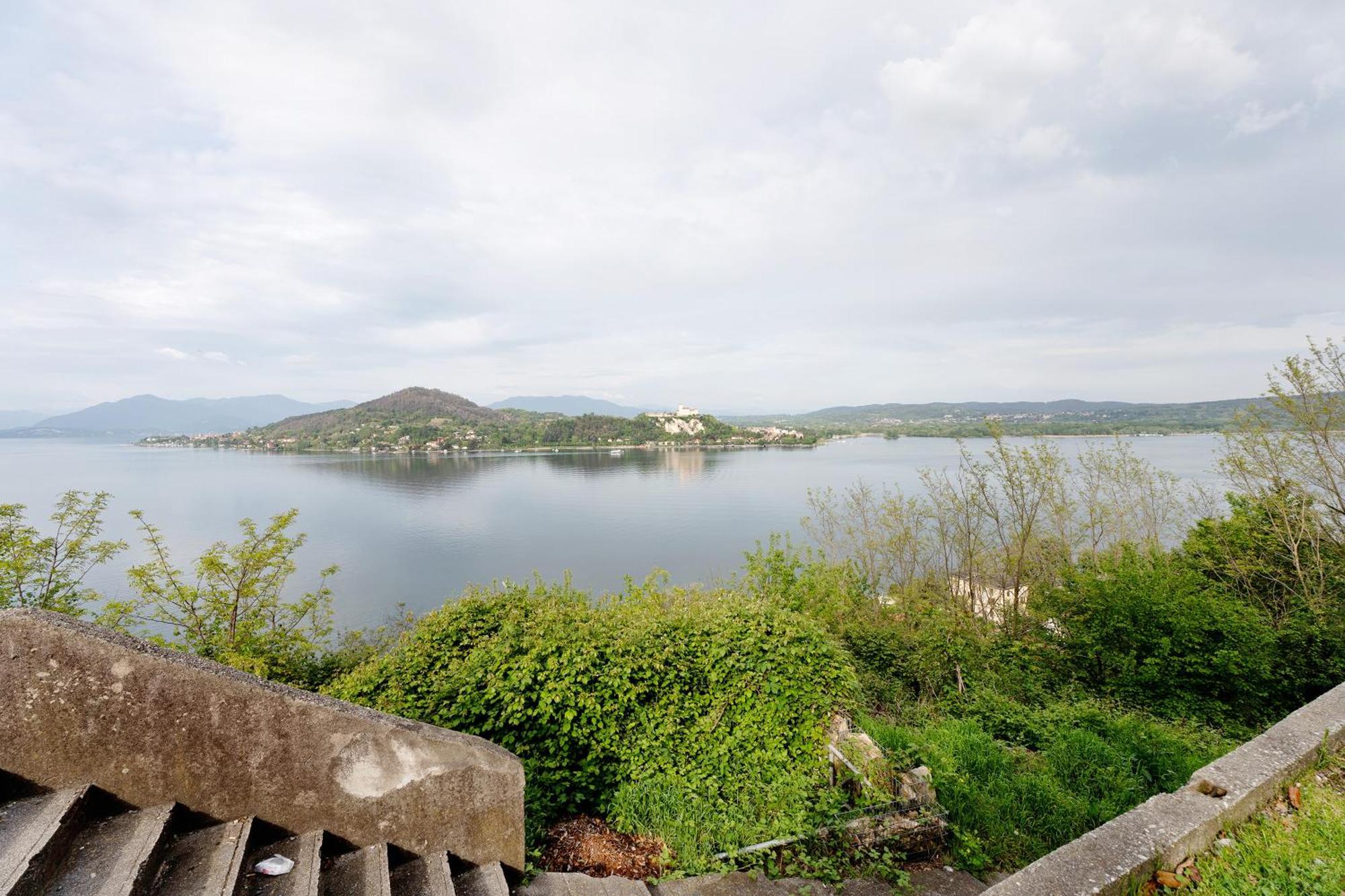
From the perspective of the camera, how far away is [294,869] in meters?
2.82

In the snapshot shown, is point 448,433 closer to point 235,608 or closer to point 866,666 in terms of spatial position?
point 235,608

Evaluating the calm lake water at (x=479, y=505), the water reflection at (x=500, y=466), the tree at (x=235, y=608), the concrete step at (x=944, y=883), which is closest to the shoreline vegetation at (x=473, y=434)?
the water reflection at (x=500, y=466)

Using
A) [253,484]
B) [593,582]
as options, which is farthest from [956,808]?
[253,484]

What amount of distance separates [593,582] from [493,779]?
1075 inches

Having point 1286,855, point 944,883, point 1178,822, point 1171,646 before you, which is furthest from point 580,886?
point 1171,646

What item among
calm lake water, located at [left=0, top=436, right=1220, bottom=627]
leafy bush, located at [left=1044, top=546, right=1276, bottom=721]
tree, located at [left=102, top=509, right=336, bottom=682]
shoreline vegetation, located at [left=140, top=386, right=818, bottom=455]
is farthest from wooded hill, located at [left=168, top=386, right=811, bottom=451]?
leafy bush, located at [left=1044, top=546, right=1276, bottom=721]

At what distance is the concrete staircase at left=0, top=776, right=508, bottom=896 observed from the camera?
234 centimetres

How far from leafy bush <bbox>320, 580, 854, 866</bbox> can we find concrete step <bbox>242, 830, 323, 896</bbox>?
171 centimetres

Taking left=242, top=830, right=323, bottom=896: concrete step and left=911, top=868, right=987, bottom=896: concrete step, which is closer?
left=242, top=830, right=323, bottom=896: concrete step

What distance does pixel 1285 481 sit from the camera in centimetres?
1155

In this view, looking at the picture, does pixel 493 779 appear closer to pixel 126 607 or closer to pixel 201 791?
pixel 201 791

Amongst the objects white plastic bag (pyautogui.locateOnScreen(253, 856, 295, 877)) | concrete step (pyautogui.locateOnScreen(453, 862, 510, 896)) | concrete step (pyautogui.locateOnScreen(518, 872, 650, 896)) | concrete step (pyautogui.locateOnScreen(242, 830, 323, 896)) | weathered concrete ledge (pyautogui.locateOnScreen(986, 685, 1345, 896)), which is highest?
white plastic bag (pyautogui.locateOnScreen(253, 856, 295, 877))

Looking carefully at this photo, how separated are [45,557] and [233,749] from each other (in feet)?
39.7

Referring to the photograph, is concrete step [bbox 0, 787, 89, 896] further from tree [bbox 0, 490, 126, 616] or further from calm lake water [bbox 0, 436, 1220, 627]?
tree [bbox 0, 490, 126, 616]
